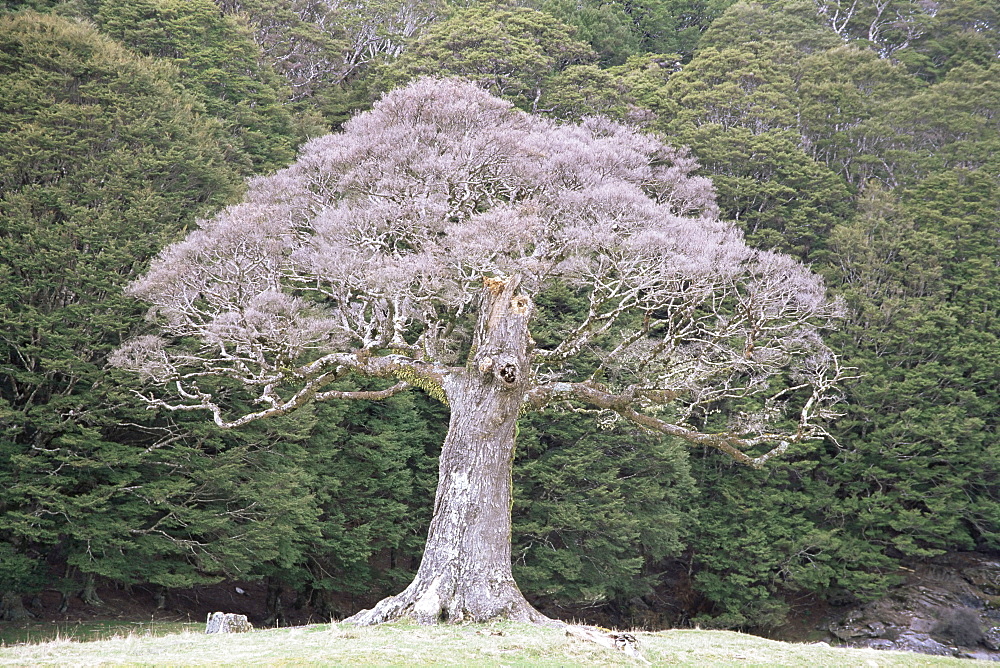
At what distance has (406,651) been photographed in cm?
684

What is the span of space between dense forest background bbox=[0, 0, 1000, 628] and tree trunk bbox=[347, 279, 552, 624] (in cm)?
621

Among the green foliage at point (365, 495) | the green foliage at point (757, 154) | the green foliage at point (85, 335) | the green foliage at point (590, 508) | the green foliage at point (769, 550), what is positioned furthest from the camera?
the green foliage at point (757, 154)

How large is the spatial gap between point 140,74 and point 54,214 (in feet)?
12.2

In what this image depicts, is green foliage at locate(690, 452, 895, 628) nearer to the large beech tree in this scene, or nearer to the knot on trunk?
the large beech tree

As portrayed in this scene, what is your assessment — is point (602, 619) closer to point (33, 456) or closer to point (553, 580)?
point (553, 580)

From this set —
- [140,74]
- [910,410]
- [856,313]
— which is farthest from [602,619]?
[140,74]

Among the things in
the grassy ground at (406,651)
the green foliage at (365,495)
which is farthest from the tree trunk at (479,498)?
the green foliage at (365,495)

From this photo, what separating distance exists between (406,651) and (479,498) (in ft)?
8.66

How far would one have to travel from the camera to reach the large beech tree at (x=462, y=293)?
9500 mm

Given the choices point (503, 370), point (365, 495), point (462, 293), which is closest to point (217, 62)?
point (365, 495)

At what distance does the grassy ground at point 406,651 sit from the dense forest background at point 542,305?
5.83 metres

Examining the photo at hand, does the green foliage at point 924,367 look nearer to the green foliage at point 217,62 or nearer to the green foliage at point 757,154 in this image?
the green foliage at point 757,154

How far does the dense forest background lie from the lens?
47.2 feet

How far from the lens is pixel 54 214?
14945 millimetres
